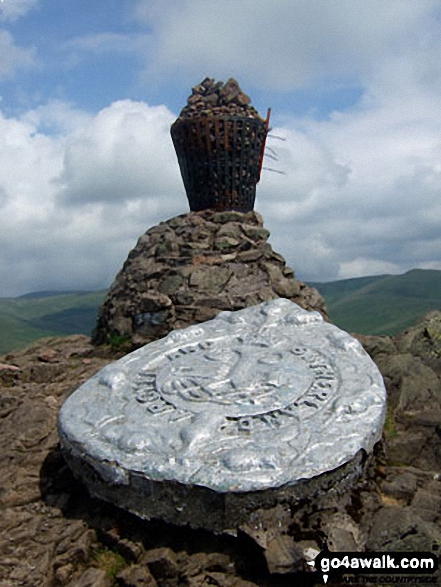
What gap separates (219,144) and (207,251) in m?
1.63

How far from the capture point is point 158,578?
3.19 meters

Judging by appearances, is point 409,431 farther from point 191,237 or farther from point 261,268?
point 191,237

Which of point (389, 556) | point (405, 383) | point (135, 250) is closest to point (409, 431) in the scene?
point (405, 383)

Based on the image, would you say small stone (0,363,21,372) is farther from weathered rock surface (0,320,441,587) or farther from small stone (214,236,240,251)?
small stone (214,236,240,251)

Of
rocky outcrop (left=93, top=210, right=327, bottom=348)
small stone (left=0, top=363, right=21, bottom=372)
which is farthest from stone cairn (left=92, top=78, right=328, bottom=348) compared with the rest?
small stone (left=0, top=363, right=21, bottom=372)

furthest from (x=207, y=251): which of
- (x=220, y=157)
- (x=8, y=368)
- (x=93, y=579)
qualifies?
(x=93, y=579)

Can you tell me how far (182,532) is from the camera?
11.1 feet

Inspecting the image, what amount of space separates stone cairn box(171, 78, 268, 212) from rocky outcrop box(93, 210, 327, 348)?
36cm

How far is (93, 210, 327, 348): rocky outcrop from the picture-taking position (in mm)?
6656

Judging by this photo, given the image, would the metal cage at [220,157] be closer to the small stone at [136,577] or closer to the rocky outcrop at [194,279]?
the rocky outcrop at [194,279]

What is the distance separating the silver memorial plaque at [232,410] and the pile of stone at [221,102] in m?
3.85

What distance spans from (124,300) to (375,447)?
13.5 feet

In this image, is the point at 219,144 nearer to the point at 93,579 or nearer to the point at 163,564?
the point at 163,564

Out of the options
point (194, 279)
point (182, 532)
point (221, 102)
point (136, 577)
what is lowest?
point (136, 577)
